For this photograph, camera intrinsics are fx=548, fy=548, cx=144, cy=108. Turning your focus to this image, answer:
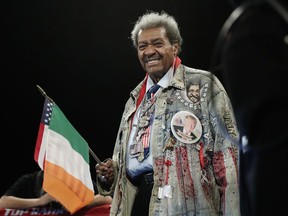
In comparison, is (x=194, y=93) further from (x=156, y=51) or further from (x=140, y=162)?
(x=140, y=162)

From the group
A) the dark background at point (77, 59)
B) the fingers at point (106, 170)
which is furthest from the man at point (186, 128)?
the dark background at point (77, 59)

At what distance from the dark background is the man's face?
2515 millimetres

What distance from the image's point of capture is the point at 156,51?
2500mm

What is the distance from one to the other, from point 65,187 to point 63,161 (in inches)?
5.3

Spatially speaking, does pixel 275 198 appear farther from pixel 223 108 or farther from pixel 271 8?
pixel 223 108

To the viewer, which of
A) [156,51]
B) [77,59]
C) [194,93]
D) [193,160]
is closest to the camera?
[193,160]

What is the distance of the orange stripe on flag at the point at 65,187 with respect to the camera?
2.61 m

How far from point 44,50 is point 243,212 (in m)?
4.10

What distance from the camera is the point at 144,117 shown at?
2.43 m

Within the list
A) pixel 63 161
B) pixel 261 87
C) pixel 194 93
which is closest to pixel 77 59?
pixel 63 161


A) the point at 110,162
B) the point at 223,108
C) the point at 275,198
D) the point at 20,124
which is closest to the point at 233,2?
the point at 275,198

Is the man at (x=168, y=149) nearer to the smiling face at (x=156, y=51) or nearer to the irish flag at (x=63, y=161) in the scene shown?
the smiling face at (x=156, y=51)

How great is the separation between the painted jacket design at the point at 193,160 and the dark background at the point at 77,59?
256 cm

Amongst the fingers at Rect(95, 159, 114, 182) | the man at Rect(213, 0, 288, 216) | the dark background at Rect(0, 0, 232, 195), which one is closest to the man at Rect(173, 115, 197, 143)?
the fingers at Rect(95, 159, 114, 182)
